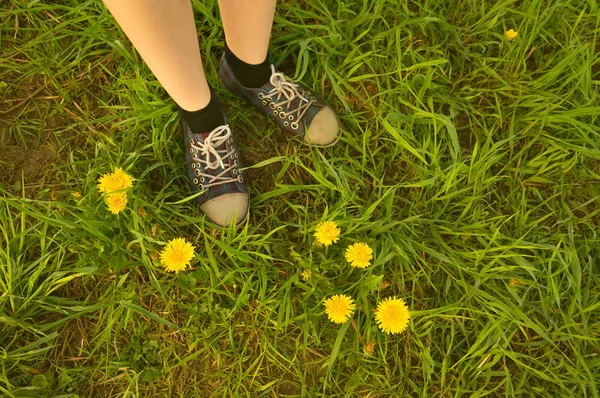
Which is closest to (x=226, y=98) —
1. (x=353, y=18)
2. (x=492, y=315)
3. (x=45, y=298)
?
(x=353, y=18)

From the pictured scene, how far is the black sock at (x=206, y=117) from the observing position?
125 cm

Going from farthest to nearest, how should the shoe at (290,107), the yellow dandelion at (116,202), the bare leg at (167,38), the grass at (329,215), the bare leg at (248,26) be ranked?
the shoe at (290,107) → the grass at (329,215) → the yellow dandelion at (116,202) → the bare leg at (248,26) → the bare leg at (167,38)

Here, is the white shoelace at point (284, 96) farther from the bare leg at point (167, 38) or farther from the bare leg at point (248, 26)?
the bare leg at point (167, 38)

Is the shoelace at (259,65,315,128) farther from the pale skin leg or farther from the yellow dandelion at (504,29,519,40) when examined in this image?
the yellow dandelion at (504,29,519,40)

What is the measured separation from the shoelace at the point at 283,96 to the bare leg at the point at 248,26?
0.43 feet

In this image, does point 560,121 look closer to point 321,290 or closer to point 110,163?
point 321,290

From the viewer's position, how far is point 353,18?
1585 millimetres

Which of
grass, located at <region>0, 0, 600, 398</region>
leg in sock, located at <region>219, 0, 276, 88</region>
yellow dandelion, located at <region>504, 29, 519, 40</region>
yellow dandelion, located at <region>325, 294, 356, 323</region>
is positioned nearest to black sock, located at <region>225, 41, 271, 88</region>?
leg in sock, located at <region>219, 0, 276, 88</region>

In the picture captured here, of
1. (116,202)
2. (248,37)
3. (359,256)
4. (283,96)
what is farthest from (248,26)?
(359,256)

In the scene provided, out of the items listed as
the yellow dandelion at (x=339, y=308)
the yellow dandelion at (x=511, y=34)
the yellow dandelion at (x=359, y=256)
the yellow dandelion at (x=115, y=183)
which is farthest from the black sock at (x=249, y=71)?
the yellow dandelion at (x=511, y=34)

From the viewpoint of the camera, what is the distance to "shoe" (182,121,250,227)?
1.36 metres

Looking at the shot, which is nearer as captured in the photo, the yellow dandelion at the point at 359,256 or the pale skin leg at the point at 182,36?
the pale skin leg at the point at 182,36

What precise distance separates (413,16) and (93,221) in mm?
1358

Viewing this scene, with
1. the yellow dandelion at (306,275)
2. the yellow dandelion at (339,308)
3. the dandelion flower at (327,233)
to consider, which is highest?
the dandelion flower at (327,233)
